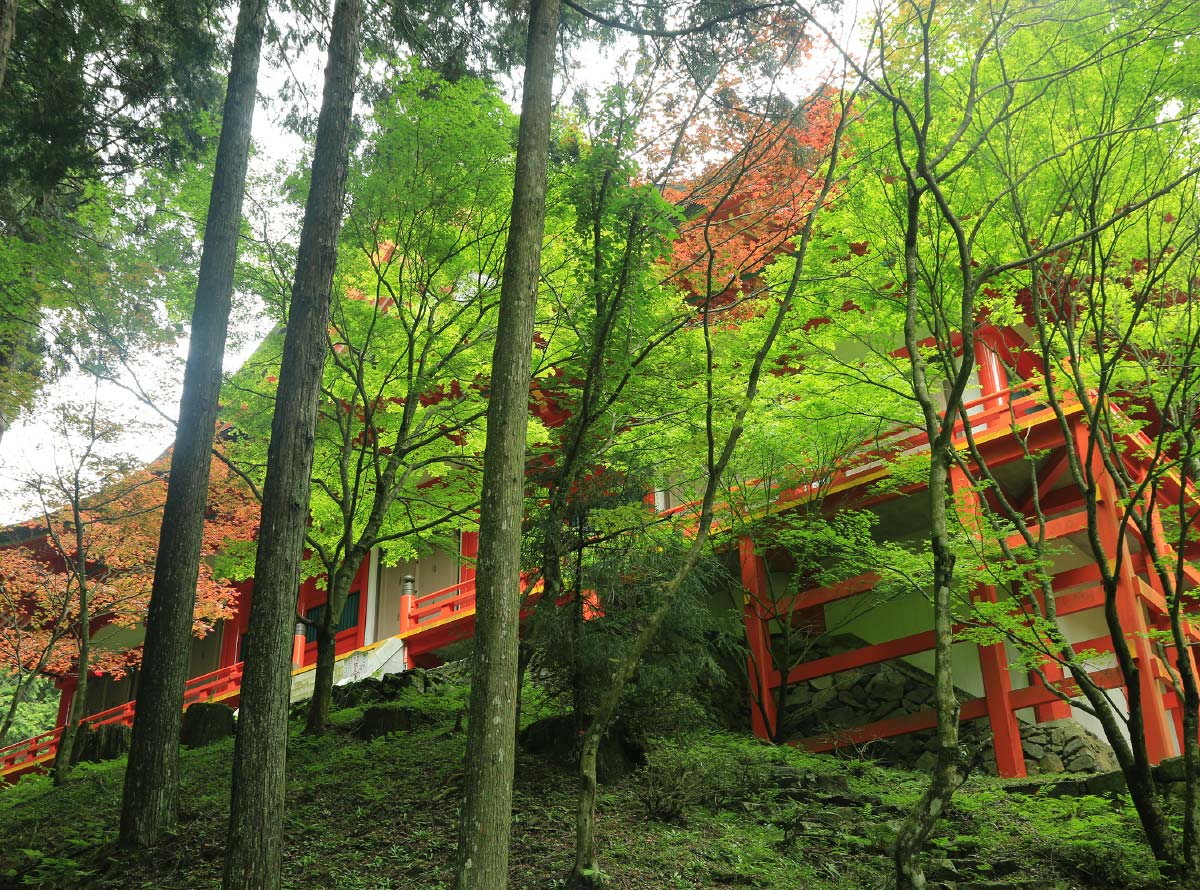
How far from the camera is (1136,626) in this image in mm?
10484

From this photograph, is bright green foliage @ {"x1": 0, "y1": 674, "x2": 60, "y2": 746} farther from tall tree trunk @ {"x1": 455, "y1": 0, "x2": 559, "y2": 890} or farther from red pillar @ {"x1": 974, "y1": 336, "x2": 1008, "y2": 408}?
red pillar @ {"x1": 974, "y1": 336, "x2": 1008, "y2": 408}

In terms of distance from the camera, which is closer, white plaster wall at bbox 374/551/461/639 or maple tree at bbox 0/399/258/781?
maple tree at bbox 0/399/258/781

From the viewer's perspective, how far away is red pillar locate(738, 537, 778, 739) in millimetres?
12422

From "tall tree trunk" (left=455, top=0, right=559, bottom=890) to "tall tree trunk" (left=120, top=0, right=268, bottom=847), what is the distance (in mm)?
3900

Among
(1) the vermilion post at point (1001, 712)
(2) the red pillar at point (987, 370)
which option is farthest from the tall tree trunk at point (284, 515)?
(2) the red pillar at point (987, 370)

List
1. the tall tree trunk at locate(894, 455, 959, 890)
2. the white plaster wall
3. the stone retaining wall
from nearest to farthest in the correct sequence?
the tall tree trunk at locate(894, 455, 959, 890), the stone retaining wall, the white plaster wall

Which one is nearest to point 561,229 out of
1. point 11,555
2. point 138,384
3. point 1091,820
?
point 138,384

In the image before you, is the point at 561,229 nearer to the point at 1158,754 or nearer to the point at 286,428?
the point at 286,428

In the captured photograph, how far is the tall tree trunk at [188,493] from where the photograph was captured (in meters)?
7.60

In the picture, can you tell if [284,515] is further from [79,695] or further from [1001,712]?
[1001,712]

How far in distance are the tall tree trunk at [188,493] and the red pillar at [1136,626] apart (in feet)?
31.0

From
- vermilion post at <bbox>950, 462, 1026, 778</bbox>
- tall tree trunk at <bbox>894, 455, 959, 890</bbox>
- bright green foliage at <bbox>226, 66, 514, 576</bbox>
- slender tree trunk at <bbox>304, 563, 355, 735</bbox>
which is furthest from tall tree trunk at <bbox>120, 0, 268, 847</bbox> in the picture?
vermilion post at <bbox>950, 462, 1026, 778</bbox>

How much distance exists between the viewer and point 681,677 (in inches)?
323

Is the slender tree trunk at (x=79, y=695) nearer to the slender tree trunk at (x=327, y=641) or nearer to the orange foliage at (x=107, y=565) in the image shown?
the orange foliage at (x=107, y=565)
